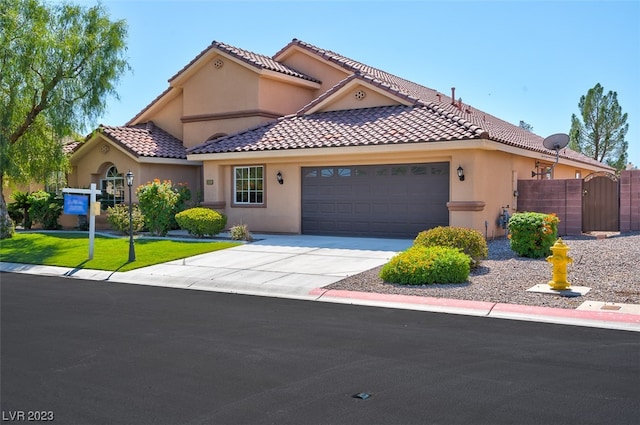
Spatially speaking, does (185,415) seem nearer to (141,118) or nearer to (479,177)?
(479,177)

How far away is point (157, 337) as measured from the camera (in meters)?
8.11

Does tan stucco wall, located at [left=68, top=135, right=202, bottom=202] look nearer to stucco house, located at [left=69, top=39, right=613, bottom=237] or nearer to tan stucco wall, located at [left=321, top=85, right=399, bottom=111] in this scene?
stucco house, located at [left=69, top=39, right=613, bottom=237]

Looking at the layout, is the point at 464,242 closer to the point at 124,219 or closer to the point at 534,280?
the point at 534,280

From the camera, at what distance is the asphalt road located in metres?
5.31

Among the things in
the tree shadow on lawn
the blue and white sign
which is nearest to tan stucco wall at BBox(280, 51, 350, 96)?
the tree shadow on lawn

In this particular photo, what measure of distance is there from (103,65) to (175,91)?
483 cm

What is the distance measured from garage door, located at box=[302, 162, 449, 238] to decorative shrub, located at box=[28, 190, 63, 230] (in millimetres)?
11315

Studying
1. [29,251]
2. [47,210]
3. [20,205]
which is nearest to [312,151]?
[29,251]

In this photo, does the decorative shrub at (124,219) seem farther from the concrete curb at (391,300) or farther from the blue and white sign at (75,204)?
the concrete curb at (391,300)

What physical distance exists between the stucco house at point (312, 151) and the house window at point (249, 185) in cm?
4

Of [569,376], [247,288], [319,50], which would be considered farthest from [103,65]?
[569,376]

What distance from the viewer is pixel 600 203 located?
18969mm

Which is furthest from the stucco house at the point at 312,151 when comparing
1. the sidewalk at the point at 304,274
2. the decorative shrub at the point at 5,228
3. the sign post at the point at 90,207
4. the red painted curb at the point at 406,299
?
the red painted curb at the point at 406,299

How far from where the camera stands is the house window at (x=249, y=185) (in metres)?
21.8
